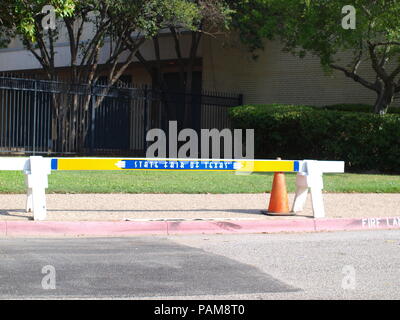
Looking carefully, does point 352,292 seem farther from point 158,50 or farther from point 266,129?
point 158,50

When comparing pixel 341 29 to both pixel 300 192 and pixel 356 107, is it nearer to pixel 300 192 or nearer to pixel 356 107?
pixel 356 107

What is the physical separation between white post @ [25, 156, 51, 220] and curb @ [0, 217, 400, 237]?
333 millimetres

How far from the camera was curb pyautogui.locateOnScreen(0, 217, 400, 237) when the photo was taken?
10.3 metres

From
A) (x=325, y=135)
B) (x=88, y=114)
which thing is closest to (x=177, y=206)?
(x=325, y=135)

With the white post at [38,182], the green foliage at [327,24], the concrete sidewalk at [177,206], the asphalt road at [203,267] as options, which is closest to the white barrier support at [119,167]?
the white post at [38,182]

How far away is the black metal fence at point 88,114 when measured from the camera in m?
24.1

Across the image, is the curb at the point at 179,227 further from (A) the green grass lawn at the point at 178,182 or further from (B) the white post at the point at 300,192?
(A) the green grass lawn at the point at 178,182

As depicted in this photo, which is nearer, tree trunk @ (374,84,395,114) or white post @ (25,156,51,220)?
white post @ (25,156,51,220)

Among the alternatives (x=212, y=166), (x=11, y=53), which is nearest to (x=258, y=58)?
(x=11, y=53)

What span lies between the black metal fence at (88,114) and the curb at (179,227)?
13.6 meters

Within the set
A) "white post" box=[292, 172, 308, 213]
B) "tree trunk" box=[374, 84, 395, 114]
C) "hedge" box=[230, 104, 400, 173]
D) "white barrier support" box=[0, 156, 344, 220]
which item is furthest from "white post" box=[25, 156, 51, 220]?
"tree trunk" box=[374, 84, 395, 114]

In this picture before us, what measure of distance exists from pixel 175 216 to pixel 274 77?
17.4m

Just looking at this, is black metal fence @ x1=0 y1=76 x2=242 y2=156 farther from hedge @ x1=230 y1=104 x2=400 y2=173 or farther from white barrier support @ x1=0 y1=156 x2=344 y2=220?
white barrier support @ x1=0 y1=156 x2=344 y2=220

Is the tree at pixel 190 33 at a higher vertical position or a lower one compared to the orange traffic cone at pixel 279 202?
higher
